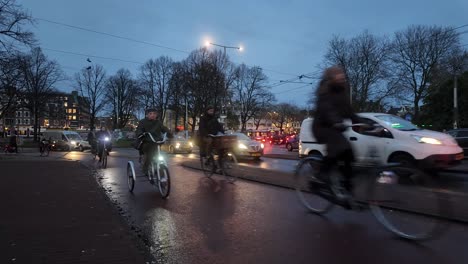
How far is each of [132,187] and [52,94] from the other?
168 ft

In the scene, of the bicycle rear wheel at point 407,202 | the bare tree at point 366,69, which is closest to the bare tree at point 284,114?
the bare tree at point 366,69

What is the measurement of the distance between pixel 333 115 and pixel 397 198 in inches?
48.5

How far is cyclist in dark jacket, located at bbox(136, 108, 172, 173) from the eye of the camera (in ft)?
28.0

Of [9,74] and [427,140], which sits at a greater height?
[9,74]

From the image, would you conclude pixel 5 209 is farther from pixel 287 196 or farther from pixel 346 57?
pixel 346 57

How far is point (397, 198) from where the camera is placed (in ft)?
16.2

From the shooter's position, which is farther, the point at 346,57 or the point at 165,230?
the point at 346,57

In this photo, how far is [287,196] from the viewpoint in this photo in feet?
25.2

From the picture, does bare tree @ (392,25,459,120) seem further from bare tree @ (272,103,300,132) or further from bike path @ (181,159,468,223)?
bare tree @ (272,103,300,132)

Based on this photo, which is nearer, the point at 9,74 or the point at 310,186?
the point at 310,186

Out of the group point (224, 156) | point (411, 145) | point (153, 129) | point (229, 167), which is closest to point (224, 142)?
point (224, 156)

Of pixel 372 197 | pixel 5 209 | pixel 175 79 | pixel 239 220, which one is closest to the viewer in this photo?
pixel 372 197

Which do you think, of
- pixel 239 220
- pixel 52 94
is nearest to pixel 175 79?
pixel 52 94

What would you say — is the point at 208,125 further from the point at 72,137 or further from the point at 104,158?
the point at 72,137
